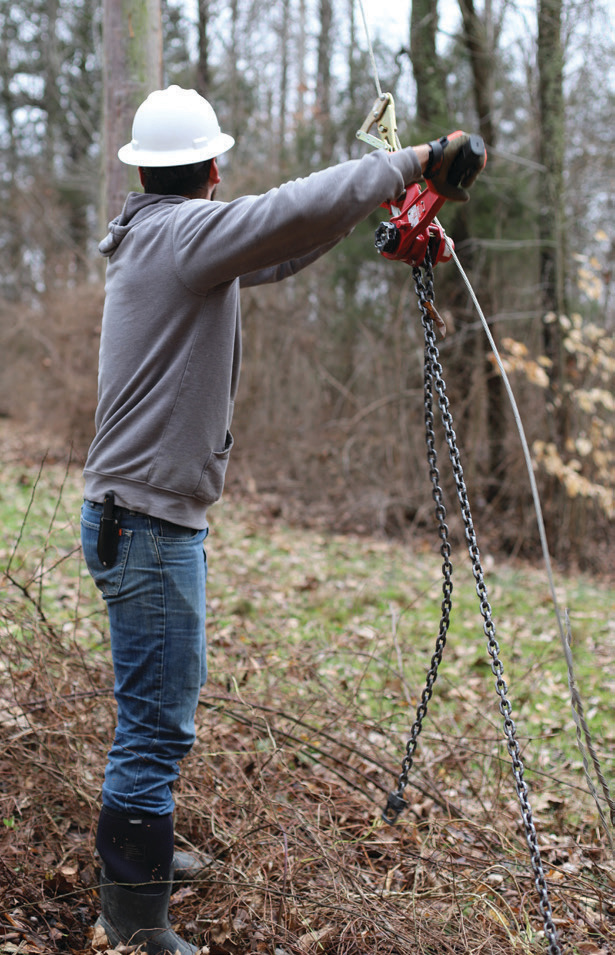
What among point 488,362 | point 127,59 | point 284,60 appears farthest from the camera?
point 284,60

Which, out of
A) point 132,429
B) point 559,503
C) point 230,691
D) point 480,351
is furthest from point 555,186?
point 132,429

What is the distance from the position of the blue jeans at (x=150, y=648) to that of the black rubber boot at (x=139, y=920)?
26cm

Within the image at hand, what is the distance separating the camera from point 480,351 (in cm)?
991

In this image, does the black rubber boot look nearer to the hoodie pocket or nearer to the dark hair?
the hoodie pocket

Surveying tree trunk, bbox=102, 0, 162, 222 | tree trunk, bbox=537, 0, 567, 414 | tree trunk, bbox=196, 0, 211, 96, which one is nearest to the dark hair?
tree trunk, bbox=102, 0, 162, 222

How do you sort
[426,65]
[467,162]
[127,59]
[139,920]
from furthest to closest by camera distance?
[426,65], [127,59], [139,920], [467,162]

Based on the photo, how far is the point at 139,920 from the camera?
94.3 inches

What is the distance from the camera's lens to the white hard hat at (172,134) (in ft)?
7.73

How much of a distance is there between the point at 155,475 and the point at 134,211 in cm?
79

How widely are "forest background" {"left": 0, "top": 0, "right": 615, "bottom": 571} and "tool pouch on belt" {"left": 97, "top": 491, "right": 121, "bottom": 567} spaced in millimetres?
5164

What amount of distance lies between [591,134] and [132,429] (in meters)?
12.6

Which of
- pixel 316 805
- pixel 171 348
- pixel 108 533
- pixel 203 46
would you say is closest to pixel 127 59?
pixel 171 348

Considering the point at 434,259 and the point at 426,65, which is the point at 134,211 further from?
the point at 426,65

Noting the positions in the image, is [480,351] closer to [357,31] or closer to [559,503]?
[559,503]
